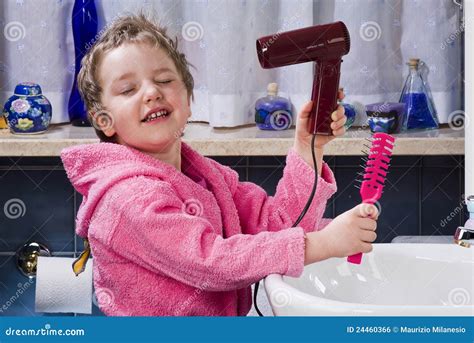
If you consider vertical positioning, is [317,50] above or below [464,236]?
above

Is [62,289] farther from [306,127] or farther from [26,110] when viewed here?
[306,127]

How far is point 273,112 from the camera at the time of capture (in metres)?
1.56

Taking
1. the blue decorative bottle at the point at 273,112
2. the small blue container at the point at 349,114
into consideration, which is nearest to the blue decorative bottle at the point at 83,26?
the blue decorative bottle at the point at 273,112

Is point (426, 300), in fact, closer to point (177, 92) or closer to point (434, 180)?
point (177, 92)

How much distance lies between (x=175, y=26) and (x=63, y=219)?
1.34ft

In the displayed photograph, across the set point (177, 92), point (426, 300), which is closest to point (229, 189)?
point (177, 92)

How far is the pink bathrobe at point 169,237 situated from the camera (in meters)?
0.94

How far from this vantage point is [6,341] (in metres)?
1.02

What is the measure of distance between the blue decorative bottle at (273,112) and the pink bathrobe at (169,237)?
0.44m

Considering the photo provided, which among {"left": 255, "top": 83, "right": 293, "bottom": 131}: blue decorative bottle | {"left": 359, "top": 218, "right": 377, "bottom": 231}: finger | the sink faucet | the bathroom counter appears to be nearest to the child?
{"left": 359, "top": 218, "right": 377, "bottom": 231}: finger

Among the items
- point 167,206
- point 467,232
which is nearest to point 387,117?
point 467,232

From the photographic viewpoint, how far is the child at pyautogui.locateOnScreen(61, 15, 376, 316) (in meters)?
0.94

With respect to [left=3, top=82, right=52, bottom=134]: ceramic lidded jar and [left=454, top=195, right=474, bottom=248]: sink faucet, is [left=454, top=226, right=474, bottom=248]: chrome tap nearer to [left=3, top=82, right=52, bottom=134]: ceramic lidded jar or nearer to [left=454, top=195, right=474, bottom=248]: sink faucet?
[left=454, top=195, right=474, bottom=248]: sink faucet

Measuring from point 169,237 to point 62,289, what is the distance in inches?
22.6
